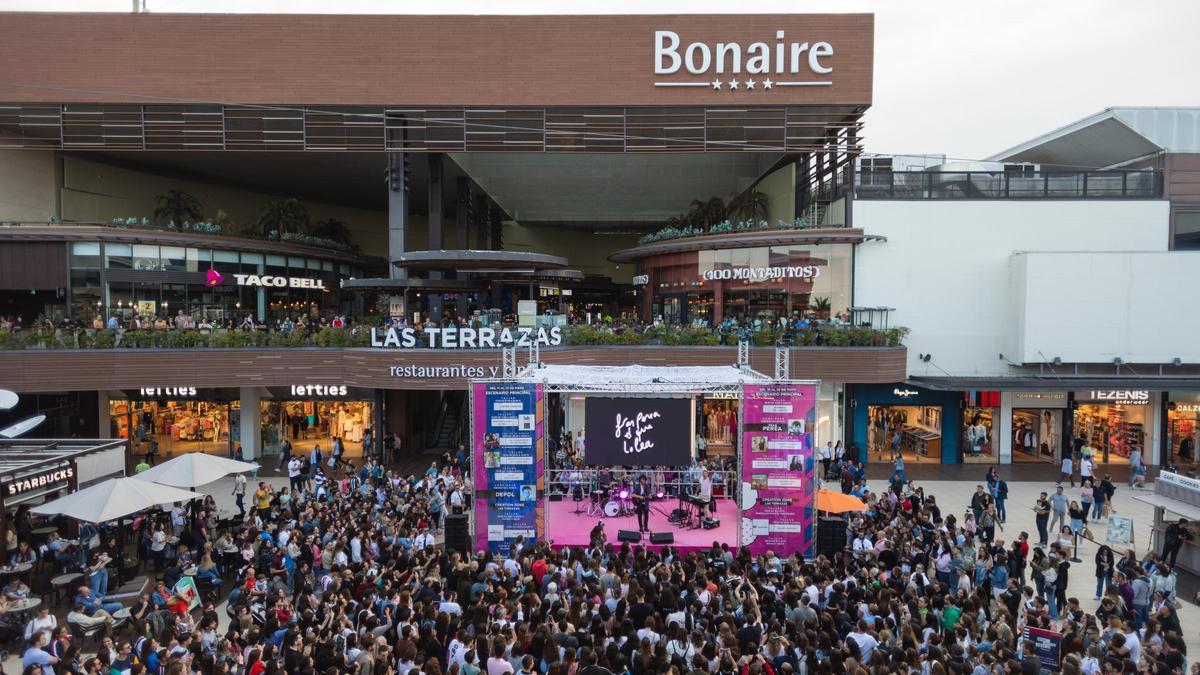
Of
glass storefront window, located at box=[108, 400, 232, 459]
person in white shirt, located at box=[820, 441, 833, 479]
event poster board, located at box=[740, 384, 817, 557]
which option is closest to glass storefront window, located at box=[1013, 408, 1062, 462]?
person in white shirt, located at box=[820, 441, 833, 479]

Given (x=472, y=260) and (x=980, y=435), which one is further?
(x=980, y=435)

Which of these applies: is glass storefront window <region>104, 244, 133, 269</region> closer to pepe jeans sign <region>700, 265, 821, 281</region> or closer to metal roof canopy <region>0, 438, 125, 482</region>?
metal roof canopy <region>0, 438, 125, 482</region>

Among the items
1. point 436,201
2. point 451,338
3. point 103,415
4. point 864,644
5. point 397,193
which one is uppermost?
point 397,193

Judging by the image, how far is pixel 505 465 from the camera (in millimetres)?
17047

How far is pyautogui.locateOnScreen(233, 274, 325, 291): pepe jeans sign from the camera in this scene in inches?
1289

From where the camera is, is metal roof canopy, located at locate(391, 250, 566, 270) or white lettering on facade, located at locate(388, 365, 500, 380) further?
white lettering on facade, located at locate(388, 365, 500, 380)

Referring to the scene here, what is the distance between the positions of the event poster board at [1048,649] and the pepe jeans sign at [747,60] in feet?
80.7

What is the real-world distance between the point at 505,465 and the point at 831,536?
8075 millimetres

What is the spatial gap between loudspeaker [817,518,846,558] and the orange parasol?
1.08 ft

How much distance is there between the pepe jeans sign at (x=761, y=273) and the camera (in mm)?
29484

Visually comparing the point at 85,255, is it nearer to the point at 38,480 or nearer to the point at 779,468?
the point at 38,480

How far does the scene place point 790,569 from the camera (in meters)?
13.2

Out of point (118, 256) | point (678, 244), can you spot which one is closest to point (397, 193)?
point (118, 256)

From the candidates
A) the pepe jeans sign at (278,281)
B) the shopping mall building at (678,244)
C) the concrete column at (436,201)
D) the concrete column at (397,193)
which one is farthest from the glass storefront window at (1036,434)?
the pepe jeans sign at (278,281)
